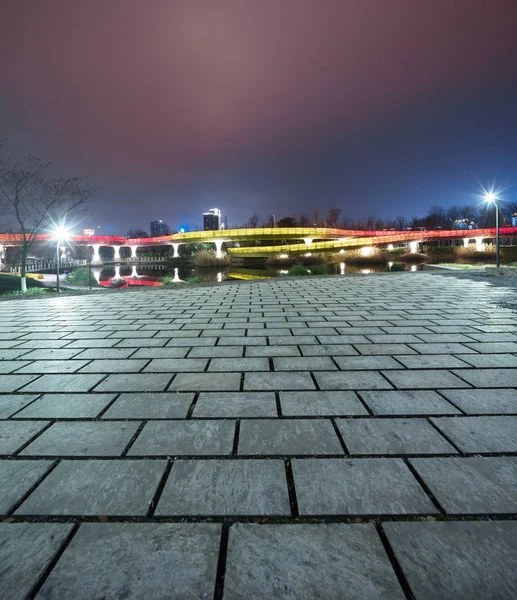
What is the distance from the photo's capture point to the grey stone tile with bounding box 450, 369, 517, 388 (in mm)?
3164

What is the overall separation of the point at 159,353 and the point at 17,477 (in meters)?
2.39

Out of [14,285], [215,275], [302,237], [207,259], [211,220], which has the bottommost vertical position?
[215,275]

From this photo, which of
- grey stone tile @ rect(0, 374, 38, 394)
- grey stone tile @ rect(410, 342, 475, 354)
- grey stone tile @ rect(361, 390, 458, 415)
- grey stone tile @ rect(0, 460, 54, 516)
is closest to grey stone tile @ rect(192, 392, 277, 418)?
grey stone tile @ rect(361, 390, 458, 415)

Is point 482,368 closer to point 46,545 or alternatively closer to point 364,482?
point 364,482

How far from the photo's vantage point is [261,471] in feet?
6.50

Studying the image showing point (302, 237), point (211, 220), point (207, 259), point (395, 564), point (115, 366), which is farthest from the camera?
point (211, 220)

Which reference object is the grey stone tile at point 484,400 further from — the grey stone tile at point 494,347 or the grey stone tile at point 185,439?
the grey stone tile at point 185,439

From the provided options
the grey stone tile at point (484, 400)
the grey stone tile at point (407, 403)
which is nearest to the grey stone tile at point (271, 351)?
the grey stone tile at point (407, 403)

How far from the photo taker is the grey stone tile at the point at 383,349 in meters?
4.16

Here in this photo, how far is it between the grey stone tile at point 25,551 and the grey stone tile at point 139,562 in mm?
67

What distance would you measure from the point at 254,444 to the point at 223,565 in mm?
887

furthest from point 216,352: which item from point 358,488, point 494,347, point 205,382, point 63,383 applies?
point 494,347

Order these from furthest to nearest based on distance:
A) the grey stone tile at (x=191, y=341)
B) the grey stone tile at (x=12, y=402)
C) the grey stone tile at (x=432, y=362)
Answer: the grey stone tile at (x=191, y=341) < the grey stone tile at (x=432, y=362) < the grey stone tile at (x=12, y=402)

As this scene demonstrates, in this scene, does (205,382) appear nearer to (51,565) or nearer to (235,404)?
(235,404)
